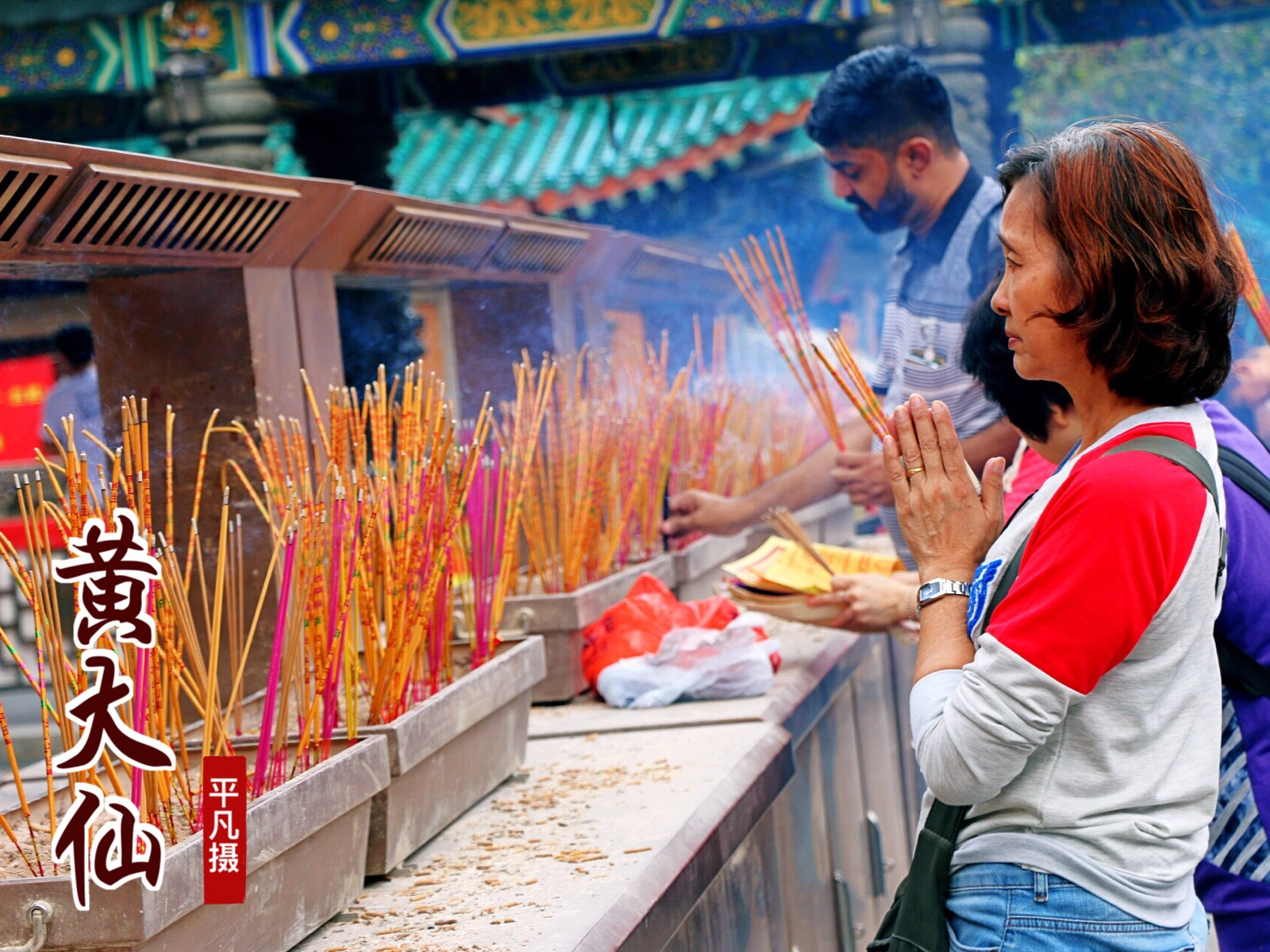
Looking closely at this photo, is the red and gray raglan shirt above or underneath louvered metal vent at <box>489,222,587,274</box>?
underneath

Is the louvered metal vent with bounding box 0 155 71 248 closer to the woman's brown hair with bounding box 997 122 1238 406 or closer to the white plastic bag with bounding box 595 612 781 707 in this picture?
the woman's brown hair with bounding box 997 122 1238 406

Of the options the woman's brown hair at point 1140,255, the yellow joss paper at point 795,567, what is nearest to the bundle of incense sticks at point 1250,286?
the woman's brown hair at point 1140,255

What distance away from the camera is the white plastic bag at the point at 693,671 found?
107 inches

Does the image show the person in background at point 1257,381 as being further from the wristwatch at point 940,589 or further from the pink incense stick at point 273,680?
the pink incense stick at point 273,680

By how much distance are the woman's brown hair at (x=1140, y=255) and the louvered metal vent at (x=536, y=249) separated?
2290 millimetres

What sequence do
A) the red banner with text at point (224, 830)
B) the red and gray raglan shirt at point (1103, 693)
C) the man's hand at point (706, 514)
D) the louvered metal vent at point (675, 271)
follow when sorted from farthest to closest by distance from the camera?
the louvered metal vent at point (675, 271) → the man's hand at point (706, 514) → the red banner with text at point (224, 830) → the red and gray raglan shirt at point (1103, 693)

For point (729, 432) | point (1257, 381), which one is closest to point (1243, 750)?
point (729, 432)

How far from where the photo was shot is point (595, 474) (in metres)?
3.18

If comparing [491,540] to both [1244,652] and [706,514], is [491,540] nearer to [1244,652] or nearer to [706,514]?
[706,514]

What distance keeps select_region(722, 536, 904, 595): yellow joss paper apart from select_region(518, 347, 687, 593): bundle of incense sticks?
0.33m

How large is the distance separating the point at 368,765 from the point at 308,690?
0.42 feet

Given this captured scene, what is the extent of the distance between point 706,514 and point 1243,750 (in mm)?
2054

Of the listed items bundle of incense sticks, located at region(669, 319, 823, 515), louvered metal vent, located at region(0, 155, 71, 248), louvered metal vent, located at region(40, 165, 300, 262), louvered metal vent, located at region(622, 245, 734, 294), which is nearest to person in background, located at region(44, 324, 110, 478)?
louvered metal vent, located at region(40, 165, 300, 262)

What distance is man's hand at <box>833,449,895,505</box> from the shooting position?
3.03 metres
